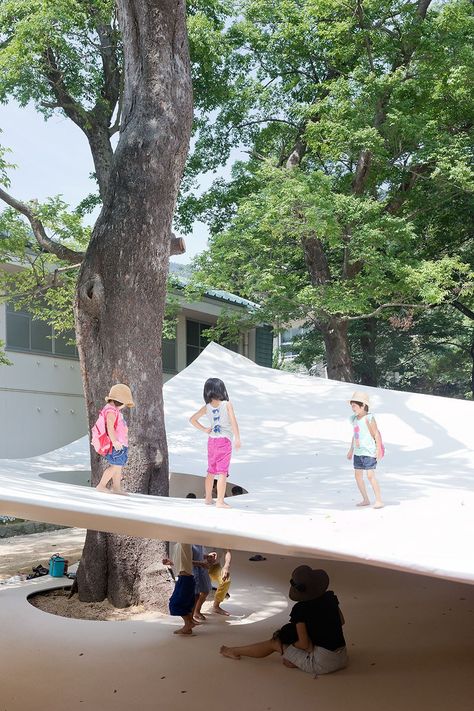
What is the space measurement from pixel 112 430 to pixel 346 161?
37.0 ft

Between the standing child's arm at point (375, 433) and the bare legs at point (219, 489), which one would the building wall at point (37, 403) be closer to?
the bare legs at point (219, 489)

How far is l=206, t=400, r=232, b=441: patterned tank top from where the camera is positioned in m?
4.93

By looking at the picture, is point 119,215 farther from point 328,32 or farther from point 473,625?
point 328,32

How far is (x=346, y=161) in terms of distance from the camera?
14.8 meters

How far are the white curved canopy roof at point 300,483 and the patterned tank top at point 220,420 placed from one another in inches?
18.8

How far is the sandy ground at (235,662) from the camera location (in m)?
3.83

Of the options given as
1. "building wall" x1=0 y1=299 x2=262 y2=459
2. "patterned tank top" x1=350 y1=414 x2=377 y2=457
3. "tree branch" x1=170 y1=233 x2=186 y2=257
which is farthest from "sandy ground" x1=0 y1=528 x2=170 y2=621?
"building wall" x1=0 y1=299 x2=262 y2=459

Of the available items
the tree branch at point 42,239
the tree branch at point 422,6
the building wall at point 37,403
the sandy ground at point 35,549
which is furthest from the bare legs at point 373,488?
the tree branch at point 422,6

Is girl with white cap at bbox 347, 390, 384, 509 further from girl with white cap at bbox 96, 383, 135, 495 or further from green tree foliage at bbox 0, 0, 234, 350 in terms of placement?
green tree foliage at bbox 0, 0, 234, 350

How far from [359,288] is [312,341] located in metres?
7.28

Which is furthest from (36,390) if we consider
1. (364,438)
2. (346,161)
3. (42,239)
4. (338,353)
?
(364,438)

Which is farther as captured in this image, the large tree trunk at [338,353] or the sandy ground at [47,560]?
the large tree trunk at [338,353]

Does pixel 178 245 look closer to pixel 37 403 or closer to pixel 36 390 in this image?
pixel 36 390

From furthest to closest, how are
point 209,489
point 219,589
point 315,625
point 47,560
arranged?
point 47,560 → point 219,589 → point 209,489 → point 315,625
